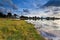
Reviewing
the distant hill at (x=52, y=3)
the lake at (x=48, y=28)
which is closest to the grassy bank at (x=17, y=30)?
the lake at (x=48, y=28)

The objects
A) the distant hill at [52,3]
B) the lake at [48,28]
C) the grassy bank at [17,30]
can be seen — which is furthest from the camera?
the distant hill at [52,3]

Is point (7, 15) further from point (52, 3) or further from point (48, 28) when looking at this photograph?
point (52, 3)

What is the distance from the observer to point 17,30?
4406 millimetres

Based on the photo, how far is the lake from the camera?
15.0ft

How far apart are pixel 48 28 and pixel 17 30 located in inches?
31.2

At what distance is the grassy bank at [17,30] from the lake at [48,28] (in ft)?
0.42

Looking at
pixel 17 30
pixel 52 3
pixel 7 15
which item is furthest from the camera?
pixel 52 3

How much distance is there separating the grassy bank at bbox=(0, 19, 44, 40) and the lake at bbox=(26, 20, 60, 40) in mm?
127

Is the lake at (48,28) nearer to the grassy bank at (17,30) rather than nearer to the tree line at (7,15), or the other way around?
the grassy bank at (17,30)

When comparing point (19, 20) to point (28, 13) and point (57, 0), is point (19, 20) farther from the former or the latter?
point (57, 0)

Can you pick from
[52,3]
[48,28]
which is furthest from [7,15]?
[52,3]

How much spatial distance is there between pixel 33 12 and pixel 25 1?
0.36 m

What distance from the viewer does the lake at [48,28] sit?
15.0 feet

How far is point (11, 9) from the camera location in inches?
184
